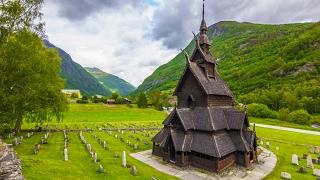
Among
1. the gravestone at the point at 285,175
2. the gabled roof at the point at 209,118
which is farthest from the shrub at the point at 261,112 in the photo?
the gravestone at the point at 285,175

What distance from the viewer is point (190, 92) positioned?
98.2 ft

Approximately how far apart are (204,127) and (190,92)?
17.8 feet

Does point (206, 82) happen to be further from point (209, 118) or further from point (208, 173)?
point (208, 173)

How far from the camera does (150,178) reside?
21750mm

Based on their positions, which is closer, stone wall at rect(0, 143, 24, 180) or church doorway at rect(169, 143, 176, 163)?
stone wall at rect(0, 143, 24, 180)

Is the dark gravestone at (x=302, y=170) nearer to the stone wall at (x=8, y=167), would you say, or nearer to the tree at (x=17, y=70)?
the stone wall at (x=8, y=167)

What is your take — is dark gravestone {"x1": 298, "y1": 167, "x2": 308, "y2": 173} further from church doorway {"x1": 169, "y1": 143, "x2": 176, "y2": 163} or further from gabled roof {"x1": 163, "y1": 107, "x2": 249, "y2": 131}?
church doorway {"x1": 169, "y1": 143, "x2": 176, "y2": 163}

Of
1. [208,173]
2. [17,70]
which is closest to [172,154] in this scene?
[208,173]

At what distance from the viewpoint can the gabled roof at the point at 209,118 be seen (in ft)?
87.4

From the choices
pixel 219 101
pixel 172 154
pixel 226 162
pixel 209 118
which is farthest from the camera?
pixel 219 101

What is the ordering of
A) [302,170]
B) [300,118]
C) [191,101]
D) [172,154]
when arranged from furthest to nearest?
[300,118]
[191,101]
[172,154]
[302,170]

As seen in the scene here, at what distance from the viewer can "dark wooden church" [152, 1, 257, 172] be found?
2550 cm

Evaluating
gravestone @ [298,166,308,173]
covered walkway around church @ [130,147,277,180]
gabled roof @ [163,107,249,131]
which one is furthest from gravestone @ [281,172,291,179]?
Result: gabled roof @ [163,107,249,131]

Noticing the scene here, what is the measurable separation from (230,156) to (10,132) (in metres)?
36.4
